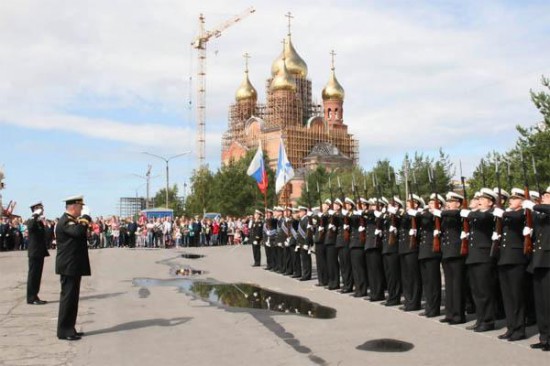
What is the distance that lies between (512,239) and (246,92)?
89.7 meters

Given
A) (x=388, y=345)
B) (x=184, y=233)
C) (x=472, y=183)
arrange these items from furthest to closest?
(x=184, y=233)
(x=472, y=183)
(x=388, y=345)

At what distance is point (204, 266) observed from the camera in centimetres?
2120

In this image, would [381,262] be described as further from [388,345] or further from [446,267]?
[388,345]

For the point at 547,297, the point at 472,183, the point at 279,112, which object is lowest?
the point at 547,297

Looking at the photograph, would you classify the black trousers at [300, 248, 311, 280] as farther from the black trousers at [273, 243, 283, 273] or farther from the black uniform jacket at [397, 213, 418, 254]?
the black uniform jacket at [397, 213, 418, 254]

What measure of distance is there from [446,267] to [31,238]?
7.93 meters

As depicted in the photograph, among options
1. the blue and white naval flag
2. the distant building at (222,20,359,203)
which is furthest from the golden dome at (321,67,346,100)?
the blue and white naval flag

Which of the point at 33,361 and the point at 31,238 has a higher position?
the point at 31,238

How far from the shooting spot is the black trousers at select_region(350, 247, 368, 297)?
42.1ft

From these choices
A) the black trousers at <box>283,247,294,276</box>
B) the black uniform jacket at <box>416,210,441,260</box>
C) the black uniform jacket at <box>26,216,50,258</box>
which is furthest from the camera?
the black trousers at <box>283,247,294,276</box>

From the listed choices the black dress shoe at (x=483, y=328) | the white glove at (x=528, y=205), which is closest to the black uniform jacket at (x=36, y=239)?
the black dress shoe at (x=483, y=328)

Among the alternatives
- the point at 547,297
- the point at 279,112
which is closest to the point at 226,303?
the point at 547,297

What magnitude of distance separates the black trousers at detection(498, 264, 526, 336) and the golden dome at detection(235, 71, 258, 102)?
89.7 metres

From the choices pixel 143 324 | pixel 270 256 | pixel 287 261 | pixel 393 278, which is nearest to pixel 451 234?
pixel 393 278
